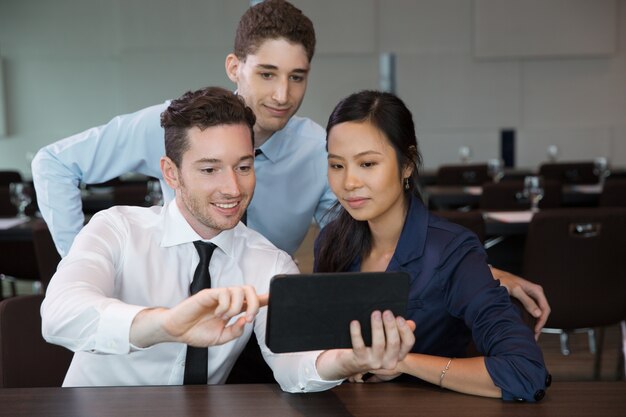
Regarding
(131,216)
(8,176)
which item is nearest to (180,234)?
(131,216)

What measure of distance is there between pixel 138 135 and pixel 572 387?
1.52 metres

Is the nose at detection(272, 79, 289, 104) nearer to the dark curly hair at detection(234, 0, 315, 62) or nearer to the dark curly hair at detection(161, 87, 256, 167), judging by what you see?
the dark curly hair at detection(234, 0, 315, 62)

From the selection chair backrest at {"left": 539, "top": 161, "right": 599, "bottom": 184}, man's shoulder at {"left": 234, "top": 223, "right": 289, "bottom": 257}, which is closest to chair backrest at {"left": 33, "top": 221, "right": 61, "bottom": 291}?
man's shoulder at {"left": 234, "top": 223, "right": 289, "bottom": 257}

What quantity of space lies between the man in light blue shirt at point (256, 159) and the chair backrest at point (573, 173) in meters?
4.08

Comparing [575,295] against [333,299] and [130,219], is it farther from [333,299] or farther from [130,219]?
[333,299]

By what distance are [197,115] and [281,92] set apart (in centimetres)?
46

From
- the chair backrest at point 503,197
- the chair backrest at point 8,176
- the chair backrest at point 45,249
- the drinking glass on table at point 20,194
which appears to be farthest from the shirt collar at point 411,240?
the chair backrest at point 8,176

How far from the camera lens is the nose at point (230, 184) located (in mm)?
2004

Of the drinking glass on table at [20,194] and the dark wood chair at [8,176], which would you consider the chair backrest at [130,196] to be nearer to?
the drinking glass on table at [20,194]

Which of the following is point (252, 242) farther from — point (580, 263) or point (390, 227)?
point (580, 263)

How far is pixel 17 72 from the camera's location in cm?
898

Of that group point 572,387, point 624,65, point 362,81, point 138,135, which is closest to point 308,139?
point 138,135

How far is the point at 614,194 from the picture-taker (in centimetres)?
511

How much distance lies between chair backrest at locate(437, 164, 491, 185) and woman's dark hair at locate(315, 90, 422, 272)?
396 centimetres
